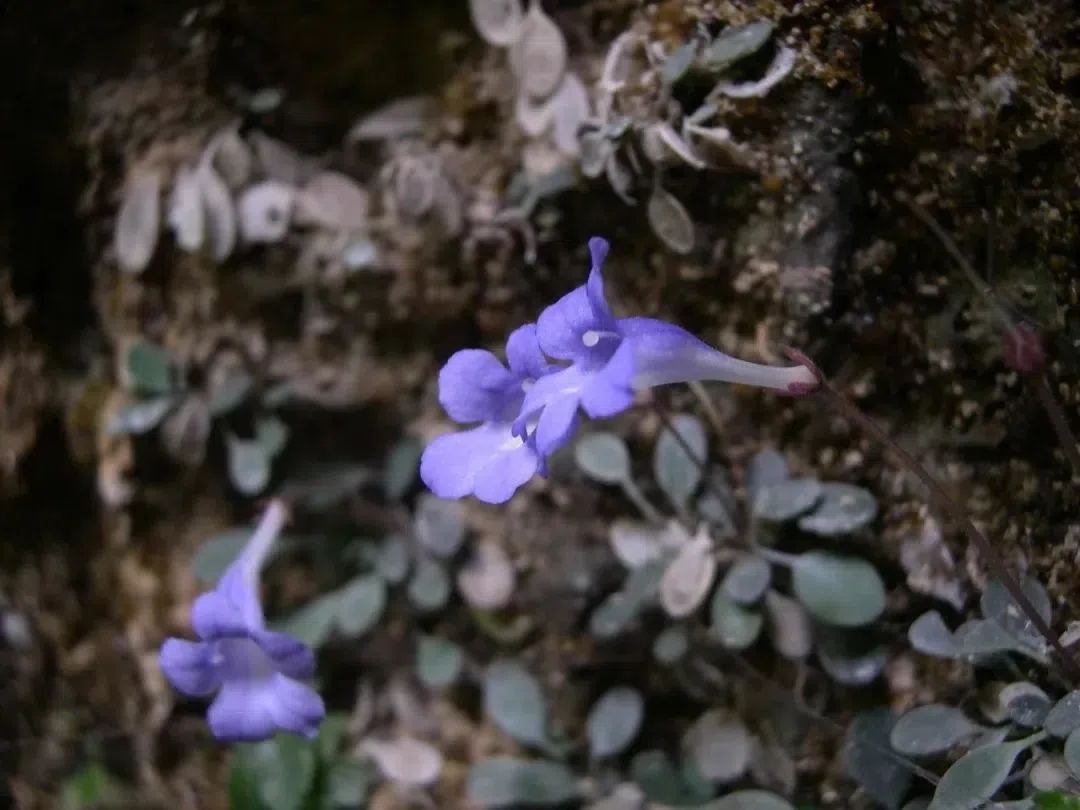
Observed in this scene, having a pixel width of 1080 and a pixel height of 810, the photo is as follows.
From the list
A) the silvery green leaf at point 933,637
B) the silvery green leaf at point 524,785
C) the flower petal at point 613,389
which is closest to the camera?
the flower petal at point 613,389

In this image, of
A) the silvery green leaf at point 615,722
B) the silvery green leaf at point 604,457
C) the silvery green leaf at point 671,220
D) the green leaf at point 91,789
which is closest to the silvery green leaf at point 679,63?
the silvery green leaf at point 671,220

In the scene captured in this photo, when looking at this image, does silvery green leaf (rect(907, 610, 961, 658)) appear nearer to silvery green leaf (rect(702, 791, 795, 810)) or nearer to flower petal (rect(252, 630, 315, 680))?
silvery green leaf (rect(702, 791, 795, 810))

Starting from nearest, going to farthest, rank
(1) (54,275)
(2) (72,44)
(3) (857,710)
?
(3) (857,710) → (2) (72,44) → (1) (54,275)

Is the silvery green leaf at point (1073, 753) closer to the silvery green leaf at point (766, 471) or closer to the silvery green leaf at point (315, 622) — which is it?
the silvery green leaf at point (766, 471)

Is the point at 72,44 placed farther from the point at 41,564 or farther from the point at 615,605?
the point at 615,605

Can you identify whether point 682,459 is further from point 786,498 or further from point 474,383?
point 474,383

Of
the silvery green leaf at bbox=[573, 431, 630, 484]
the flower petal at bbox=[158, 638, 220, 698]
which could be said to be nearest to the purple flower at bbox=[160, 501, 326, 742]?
the flower petal at bbox=[158, 638, 220, 698]

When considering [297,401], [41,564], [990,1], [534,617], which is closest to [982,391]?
[990,1]
